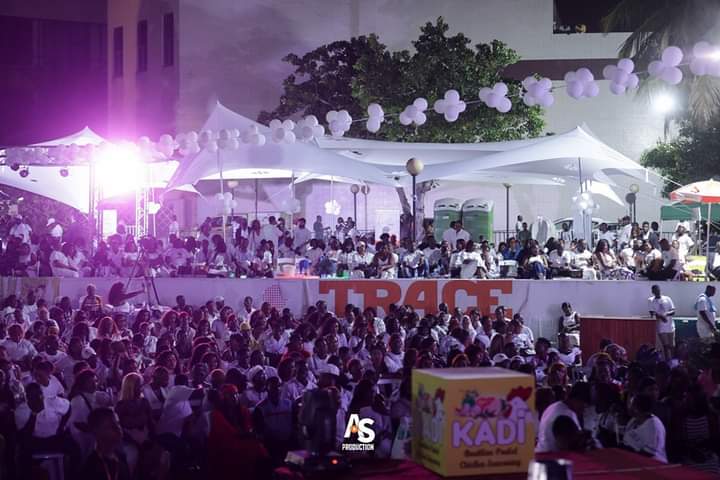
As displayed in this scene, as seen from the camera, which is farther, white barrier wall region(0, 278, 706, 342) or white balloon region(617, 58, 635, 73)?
white barrier wall region(0, 278, 706, 342)

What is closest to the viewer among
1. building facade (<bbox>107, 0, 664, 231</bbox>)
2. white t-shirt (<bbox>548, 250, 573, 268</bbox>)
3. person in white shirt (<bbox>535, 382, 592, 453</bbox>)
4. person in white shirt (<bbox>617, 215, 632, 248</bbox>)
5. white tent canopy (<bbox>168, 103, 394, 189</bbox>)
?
person in white shirt (<bbox>535, 382, 592, 453</bbox>)

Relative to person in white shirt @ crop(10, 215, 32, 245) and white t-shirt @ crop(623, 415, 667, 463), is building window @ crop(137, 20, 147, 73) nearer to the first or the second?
person in white shirt @ crop(10, 215, 32, 245)

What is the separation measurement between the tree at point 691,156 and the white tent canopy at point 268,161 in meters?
16.5

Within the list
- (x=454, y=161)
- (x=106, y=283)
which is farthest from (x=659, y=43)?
(x=106, y=283)

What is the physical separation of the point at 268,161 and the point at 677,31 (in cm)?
912

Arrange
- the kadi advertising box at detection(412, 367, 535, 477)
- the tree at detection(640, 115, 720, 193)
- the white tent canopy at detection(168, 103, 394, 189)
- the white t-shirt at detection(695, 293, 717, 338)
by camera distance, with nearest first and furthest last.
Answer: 1. the kadi advertising box at detection(412, 367, 535, 477)
2. the white t-shirt at detection(695, 293, 717, 338)
3. the white tent canopy at detection(168, 103, 394, 189)
4. the tree at detection(640, 115, 720, 193)

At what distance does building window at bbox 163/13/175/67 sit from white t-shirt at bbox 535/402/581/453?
29523 mm

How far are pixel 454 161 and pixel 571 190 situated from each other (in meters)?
13.3

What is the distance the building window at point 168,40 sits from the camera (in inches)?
1353

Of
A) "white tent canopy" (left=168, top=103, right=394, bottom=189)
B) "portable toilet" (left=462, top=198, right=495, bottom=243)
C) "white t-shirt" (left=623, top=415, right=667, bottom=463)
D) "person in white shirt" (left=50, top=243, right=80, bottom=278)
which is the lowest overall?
"white t-shirt" (left=623, top=415, right=667, bottom=463)

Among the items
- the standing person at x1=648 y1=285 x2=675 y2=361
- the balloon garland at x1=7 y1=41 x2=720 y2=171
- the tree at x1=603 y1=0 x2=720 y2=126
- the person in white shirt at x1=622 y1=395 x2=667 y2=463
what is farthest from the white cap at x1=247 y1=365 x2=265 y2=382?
the tree at x1=603 y1=0 x2=720 y2=126

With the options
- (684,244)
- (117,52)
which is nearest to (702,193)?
(684,244)

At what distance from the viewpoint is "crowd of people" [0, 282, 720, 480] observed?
279 inches

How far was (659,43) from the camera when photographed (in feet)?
70.0
